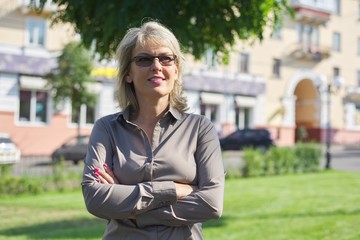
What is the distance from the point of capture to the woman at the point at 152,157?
2678mm

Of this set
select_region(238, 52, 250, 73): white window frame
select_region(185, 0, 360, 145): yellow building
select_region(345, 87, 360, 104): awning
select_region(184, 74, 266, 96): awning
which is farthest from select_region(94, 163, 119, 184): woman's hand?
select_region(345, 87, 360, 104): awning

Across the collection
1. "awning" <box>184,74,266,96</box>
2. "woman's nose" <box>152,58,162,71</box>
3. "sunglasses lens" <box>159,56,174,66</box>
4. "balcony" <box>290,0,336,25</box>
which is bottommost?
"woman's nose" <box>152,58,162,71</box>

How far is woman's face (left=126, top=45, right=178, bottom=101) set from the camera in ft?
9.30

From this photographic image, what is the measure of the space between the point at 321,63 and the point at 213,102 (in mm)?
12337

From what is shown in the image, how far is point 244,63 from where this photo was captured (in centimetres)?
3881

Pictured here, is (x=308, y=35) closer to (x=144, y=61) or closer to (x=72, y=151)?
(x=72, y=151)

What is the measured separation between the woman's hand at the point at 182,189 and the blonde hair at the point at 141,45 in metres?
0.44

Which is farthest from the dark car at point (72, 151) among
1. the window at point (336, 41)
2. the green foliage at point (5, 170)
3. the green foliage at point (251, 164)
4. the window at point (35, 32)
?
the window at point (336, 41)

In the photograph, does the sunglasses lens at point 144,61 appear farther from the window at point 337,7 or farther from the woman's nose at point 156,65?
the window at point 337,7

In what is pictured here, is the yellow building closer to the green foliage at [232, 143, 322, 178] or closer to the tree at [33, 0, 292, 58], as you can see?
the green foliage at [232, 143, 322, 178]

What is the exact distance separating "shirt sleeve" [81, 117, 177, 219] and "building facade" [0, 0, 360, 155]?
1853cm

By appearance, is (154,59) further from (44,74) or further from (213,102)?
(213,102)

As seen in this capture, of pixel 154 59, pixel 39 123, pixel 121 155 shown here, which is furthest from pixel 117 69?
pixel 39 123

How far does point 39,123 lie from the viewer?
2911 cm
